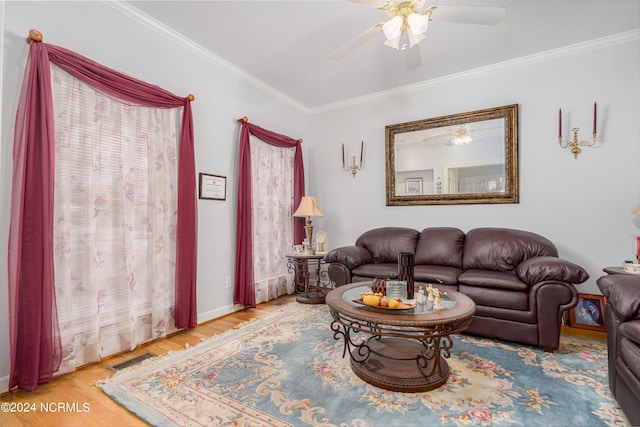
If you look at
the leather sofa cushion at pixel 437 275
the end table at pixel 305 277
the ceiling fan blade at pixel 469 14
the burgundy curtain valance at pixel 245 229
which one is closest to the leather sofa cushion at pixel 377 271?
the leather sofa cushion at pixel 437 275

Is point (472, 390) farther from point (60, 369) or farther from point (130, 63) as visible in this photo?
point (130, 63)

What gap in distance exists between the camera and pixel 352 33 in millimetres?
2920

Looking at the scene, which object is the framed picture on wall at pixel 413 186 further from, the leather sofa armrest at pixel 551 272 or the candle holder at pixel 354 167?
the leather sofa armrest at pixel 551 272

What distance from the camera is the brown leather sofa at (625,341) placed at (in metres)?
1.46

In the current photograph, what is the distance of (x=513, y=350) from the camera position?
2.45 m

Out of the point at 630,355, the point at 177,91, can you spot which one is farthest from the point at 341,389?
the point at 177,91

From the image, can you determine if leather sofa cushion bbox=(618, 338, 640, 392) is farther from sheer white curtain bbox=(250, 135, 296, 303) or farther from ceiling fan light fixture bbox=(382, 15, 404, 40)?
sheer white curtain bbox=(250, 135, 296, 303)

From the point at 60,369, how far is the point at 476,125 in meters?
4.55

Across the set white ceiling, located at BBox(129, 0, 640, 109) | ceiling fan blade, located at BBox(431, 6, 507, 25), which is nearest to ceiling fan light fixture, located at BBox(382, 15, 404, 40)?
ceiling fan blade, located at BBox(431, 6, 507, 25)

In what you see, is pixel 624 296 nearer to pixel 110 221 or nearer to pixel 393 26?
pixel 393 26

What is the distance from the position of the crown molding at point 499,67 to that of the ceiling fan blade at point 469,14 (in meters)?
1.78

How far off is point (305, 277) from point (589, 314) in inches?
114

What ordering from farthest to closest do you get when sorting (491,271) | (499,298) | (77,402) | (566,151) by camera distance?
(566,151), (491,271), (499,298), (77,402)

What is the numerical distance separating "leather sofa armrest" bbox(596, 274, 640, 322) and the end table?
2.70m
